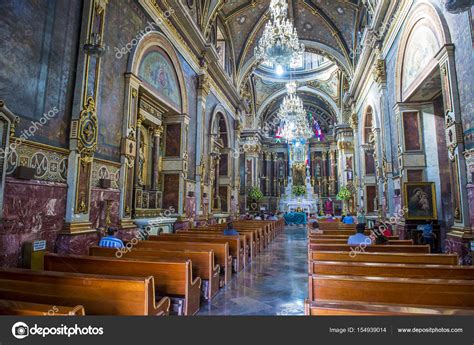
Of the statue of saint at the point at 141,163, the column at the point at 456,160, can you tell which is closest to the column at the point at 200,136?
the statue of saint at the point at 141,163

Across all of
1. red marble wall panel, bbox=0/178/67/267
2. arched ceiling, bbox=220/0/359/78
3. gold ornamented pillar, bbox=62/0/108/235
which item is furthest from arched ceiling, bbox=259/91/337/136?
red marble wall panel, bbox=0/178/67/267

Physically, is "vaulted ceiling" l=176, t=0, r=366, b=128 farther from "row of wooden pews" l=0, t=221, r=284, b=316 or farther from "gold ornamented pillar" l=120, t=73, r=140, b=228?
"row of wooden pews" l=0, t=221, r=284, b=316

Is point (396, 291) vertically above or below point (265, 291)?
above

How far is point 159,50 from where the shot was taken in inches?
332

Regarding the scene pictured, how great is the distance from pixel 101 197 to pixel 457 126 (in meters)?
6.91

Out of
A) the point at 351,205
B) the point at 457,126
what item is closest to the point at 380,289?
the point at 457,126

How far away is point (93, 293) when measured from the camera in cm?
220

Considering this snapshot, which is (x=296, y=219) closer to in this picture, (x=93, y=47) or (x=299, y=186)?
(x=299, y=186)

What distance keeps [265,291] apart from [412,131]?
657 cm

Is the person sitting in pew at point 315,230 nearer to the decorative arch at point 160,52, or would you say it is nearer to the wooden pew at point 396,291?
the wooden pew at point 396,291

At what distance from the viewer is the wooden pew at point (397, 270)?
2678 millimetres

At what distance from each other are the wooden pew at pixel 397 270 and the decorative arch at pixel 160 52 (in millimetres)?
6220

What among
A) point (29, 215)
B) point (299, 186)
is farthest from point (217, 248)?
point (299, 186)
